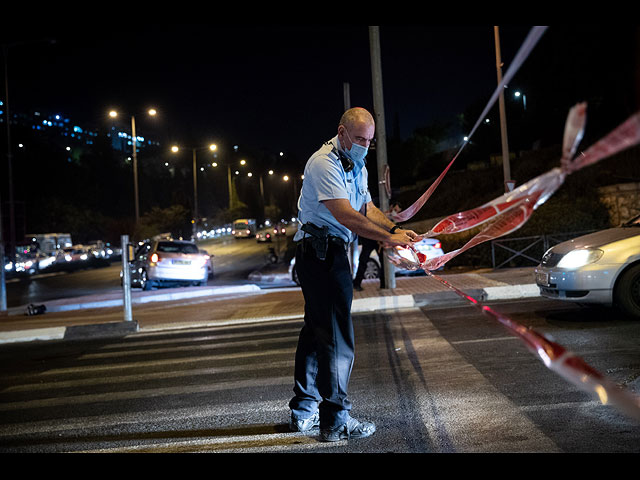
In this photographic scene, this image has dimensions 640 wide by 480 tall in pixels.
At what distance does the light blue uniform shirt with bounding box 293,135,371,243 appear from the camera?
3.84 meters

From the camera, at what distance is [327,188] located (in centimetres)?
383

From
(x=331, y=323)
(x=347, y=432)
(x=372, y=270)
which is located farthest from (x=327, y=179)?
(x=372, y=270)

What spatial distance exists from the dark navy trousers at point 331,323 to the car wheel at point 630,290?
15.2ft

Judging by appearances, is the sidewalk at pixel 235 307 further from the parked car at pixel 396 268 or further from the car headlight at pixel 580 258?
the car headlight at pixel 580 258

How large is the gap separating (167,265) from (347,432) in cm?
1597

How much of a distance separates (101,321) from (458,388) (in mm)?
8122

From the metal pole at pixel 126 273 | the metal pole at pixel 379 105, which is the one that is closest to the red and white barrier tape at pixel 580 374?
the metal pole at pixel 126 273

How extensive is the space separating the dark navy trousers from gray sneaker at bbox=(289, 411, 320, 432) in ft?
0.86

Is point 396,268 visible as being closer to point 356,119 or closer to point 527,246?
point 527,246

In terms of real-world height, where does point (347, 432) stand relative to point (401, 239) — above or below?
below

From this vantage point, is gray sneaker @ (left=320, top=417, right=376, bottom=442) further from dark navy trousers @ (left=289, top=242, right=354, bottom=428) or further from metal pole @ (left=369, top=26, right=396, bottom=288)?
metal pole @ (left=369, top=26, right=396, bottom=288)

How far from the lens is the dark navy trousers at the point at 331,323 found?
3.94 m

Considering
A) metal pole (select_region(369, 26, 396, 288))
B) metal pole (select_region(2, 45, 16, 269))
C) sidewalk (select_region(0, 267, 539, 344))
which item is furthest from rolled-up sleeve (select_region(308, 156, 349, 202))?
metal pole (select_region(2, 45, 16, 269))
